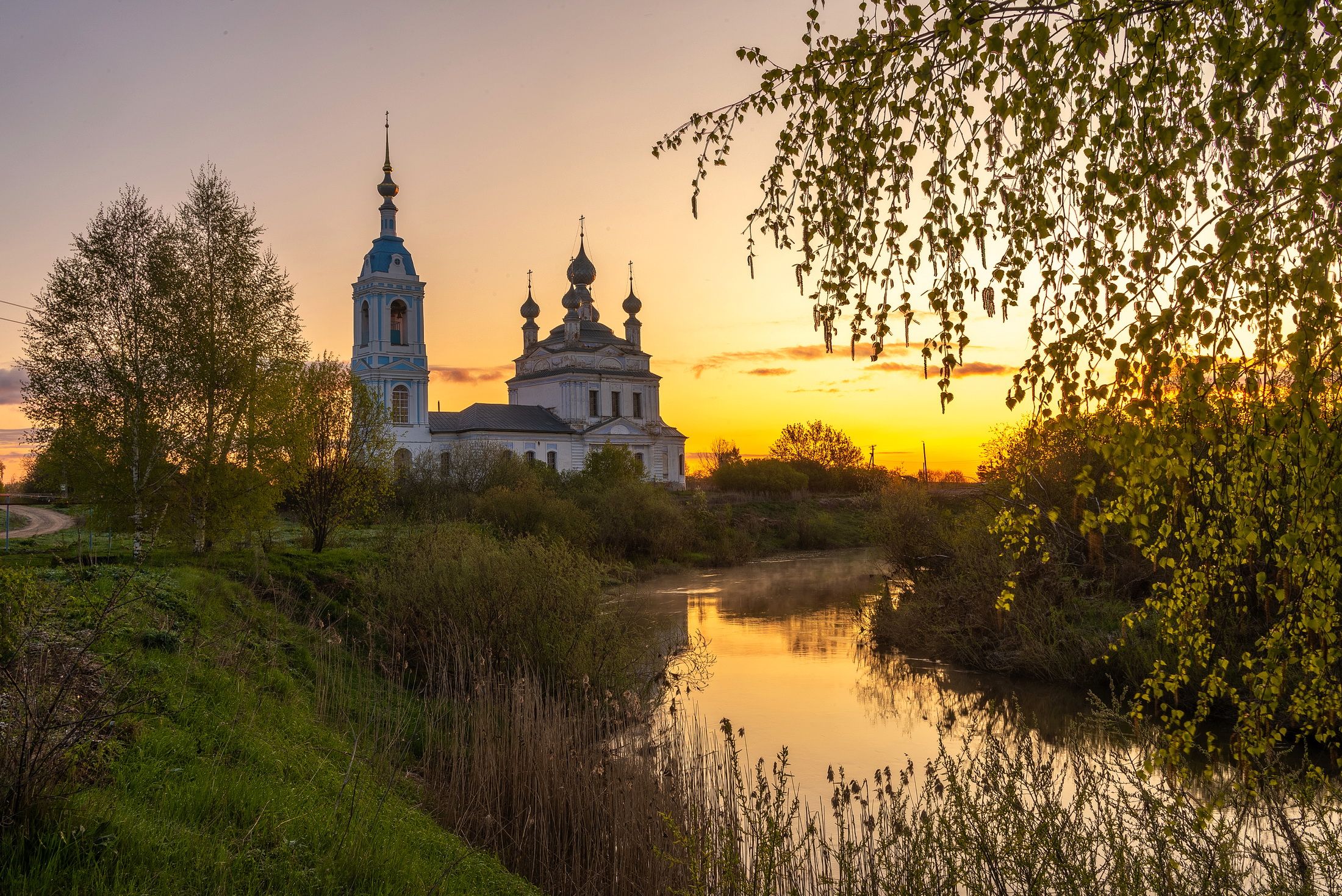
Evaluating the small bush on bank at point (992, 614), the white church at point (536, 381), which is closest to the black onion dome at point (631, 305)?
the white church at point (536, 381)

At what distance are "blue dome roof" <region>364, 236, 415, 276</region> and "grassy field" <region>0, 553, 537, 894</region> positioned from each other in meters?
41.9

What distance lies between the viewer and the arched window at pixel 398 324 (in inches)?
1980

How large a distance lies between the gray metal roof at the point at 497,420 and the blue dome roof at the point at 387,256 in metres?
7.81

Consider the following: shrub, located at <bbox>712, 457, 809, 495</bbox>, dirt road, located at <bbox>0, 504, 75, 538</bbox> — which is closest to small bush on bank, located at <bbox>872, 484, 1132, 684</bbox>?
dirt road, located at <bbox>0, 504, 75, 538</bbox>

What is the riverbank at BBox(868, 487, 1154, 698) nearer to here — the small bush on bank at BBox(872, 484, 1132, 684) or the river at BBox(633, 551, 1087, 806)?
the small bush on bank at BBox(872, 484, 1132, 684)

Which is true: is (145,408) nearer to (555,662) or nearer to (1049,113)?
(555,662)

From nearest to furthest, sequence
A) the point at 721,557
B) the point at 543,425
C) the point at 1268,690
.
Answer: the point at 1268,690
the point at 721,557
the point at 543,425

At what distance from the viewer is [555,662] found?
454 inches

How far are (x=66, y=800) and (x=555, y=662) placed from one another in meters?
7.46

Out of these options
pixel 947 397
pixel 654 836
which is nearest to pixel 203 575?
pixel 654 836

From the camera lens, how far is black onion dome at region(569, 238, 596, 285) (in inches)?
2501

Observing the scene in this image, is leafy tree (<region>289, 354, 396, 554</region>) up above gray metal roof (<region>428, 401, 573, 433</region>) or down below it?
below

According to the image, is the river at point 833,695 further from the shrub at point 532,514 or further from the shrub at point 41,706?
the shrub at point 532,514

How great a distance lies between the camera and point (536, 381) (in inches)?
2402
